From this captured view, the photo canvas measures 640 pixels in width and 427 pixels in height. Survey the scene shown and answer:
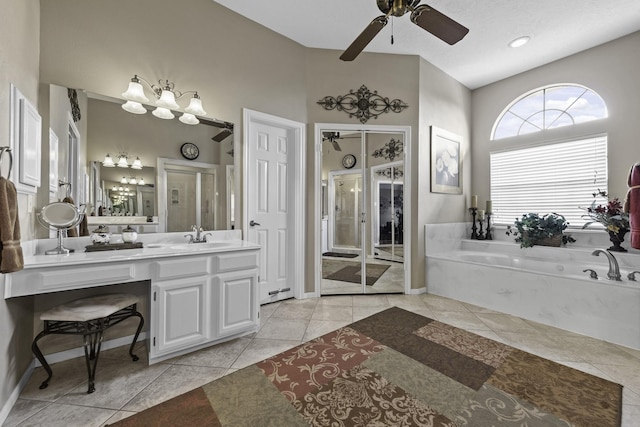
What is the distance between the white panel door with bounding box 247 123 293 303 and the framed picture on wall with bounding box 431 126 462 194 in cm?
207

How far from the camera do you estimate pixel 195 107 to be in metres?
2.40

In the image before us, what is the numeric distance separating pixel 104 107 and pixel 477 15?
365 cm

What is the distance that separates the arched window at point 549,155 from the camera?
10.9 ft

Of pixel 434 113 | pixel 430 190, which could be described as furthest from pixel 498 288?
pixel 434 113

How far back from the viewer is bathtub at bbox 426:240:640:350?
7.32 feet

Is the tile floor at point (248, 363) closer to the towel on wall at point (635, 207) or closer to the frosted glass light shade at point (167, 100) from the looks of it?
the towel on wall at point (635, 207)

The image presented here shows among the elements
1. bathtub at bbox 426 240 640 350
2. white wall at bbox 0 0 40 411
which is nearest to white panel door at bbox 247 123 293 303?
white wall at bbox 0 0 40 411

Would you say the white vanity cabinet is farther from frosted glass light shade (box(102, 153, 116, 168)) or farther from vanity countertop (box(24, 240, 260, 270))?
frosted glass light shade (box(102, 153, 116, 168))

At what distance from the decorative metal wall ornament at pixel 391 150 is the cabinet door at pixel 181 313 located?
8.48ft

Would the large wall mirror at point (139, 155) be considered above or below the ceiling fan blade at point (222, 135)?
below

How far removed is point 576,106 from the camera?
3.47m

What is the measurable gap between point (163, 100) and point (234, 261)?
1.52 meters

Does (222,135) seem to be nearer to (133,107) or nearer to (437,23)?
(133,107)

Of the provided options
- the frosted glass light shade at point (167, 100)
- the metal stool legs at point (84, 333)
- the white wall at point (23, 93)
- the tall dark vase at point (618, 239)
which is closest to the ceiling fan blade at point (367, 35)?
the frosted glass light shade at point (167, 100)
